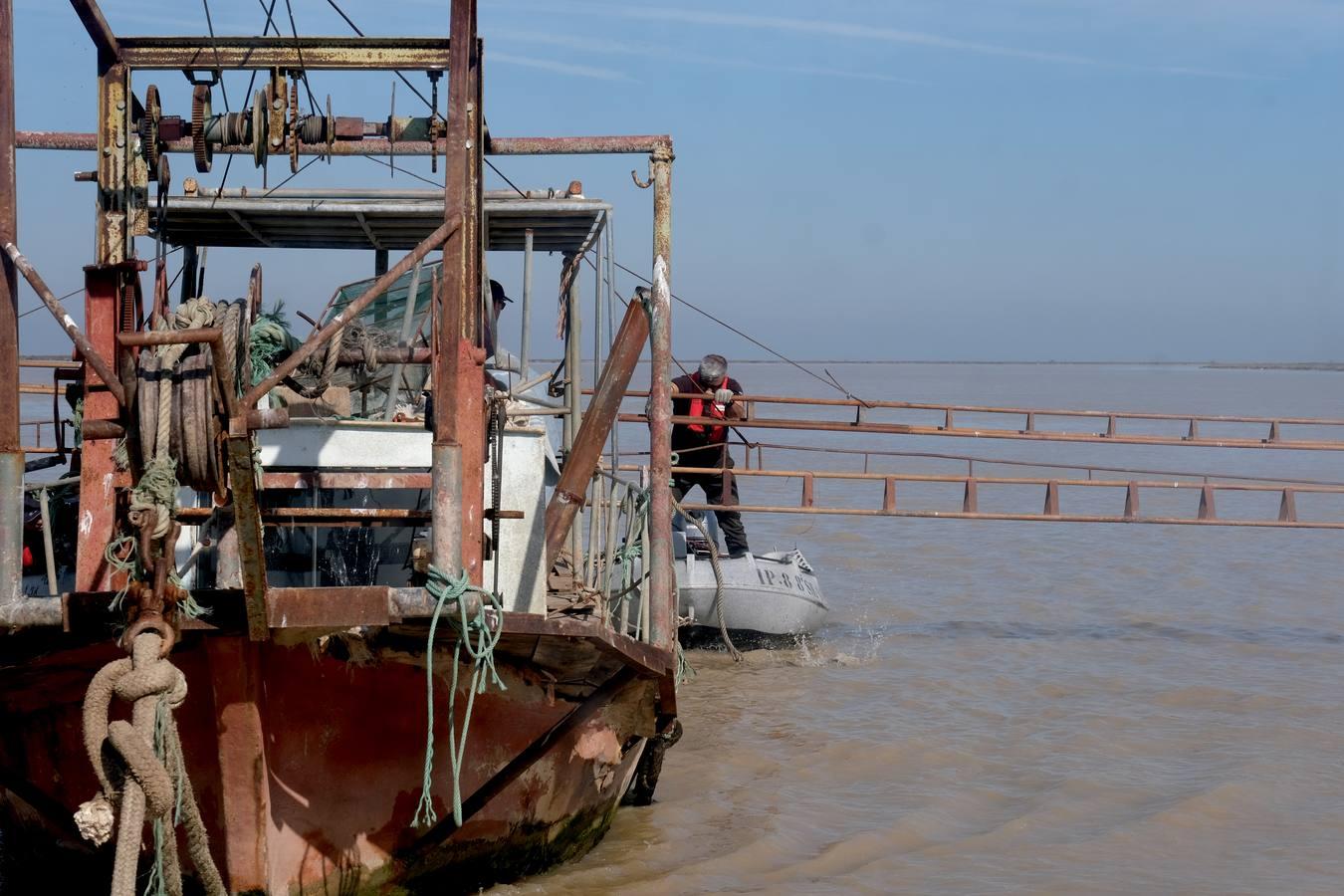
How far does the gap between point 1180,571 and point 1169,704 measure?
6.74 meters

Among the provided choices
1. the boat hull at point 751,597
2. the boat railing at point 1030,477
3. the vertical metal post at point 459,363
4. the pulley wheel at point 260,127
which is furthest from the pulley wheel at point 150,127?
the boat hull at point 751,597

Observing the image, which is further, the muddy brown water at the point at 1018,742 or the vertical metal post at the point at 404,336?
the muddy brown water at the point at 1018,742

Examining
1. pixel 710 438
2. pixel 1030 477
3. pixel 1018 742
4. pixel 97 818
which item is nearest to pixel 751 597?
pixel 710 438

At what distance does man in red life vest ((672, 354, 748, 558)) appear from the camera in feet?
36.7

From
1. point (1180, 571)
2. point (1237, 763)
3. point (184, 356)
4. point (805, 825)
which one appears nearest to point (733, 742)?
point (805, 825)

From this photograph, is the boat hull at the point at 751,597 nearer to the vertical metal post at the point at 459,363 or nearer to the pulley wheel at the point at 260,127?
the vertical metal post at the point at 459,363

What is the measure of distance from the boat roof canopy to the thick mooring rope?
2879 millimetres

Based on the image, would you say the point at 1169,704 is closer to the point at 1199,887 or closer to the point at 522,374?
the point at 1199,887

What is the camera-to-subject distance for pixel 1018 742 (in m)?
8.87

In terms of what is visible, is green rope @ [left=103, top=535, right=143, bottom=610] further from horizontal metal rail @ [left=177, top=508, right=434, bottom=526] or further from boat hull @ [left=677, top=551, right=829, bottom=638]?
boat hull @ [left=677, top=551, right=829, bottom=638]

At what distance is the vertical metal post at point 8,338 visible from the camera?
177 inches

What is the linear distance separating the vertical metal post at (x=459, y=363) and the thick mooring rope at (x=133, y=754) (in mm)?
992

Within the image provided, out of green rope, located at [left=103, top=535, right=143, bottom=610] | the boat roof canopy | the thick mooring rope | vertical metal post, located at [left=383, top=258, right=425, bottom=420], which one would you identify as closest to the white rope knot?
the thick mooring rope

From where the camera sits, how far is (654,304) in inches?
246
